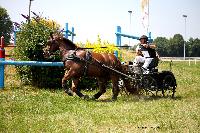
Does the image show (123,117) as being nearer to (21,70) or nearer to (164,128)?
(164,128)

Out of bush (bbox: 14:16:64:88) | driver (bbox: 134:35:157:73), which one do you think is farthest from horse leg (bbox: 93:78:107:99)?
bush (bbox: 14:16:64:88)

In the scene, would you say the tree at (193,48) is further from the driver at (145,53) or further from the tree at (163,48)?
the driver at (145,53)

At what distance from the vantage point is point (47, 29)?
15.0 metres

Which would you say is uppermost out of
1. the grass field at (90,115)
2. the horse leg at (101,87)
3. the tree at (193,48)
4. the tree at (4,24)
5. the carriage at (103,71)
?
the tree at (4,24)

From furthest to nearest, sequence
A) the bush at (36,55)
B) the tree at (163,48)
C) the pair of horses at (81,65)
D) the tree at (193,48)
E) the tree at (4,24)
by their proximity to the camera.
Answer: the tree at (163,48), the tree at (193,48), the tree at (4,24), the bush at (36,55), the pair of horses at (81,65)

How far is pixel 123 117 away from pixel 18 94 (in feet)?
17.8

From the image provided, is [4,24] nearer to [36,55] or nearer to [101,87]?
[36,55]

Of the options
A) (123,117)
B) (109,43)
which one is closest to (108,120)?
(123,117)

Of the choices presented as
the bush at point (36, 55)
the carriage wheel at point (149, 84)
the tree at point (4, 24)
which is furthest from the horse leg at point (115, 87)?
the tree at point (4, 24)

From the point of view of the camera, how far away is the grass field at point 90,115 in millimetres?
7555

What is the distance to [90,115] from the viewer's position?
8.98m

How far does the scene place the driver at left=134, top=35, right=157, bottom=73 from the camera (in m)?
12.5

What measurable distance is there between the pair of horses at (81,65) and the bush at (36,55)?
2131 mm

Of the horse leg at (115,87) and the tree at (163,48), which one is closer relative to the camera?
the horse leg at (115,87)
